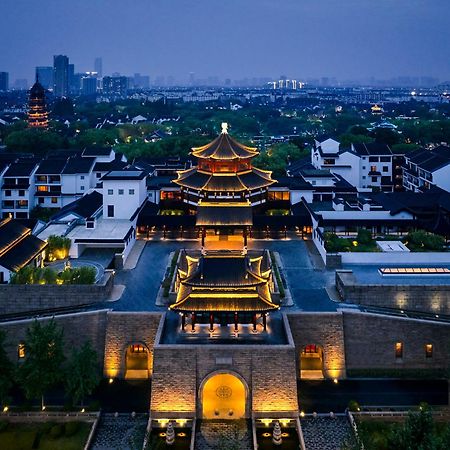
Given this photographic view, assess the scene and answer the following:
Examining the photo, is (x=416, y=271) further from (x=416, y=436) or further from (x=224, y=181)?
(x=224, y=181)

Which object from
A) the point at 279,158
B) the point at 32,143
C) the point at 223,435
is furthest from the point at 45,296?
the point at 32,143

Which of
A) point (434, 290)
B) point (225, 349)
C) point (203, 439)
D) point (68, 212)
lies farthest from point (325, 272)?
point (68, 212)

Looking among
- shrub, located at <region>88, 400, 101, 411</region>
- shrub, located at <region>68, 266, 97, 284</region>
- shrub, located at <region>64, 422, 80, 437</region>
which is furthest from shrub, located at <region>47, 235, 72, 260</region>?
→ shrub, located at <region>64, 422, 80, 437</region>

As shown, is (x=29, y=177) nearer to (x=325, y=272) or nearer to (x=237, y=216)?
(x=237, y=216)

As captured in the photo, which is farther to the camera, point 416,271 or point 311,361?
point 416,271

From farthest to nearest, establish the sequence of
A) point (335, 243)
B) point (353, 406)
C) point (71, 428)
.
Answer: point (335, 243) → point (353, 406) → point (71, 428)

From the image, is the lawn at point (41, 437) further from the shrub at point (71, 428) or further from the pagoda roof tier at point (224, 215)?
the pagoda roof tier at point (224, 215)

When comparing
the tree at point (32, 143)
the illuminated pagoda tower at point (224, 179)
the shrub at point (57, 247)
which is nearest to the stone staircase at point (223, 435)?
the shrub at point (57, 247)
